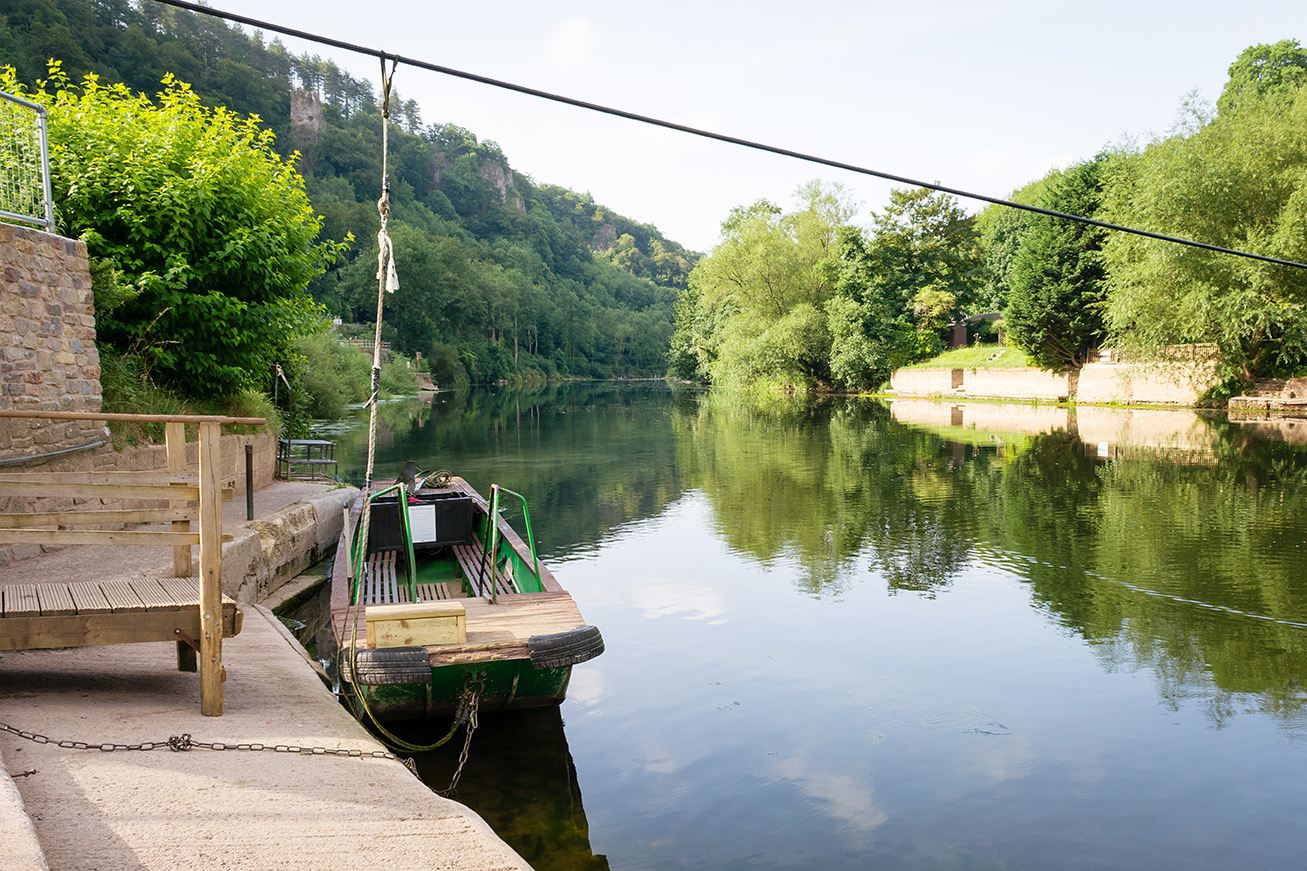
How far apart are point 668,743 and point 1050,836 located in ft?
8.27

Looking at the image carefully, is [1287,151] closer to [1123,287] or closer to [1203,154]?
[1203,154]

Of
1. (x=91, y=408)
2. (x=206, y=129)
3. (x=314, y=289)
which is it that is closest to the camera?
(x=91, y=408)

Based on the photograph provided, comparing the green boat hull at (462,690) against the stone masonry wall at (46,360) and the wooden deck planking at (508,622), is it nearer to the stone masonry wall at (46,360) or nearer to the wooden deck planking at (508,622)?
the wooden deck planking at (508,622)

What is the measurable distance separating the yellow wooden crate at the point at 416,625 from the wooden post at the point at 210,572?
0.89m

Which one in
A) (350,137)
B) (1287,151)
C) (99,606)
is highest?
(350,137)

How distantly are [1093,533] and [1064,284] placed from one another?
31.8 m

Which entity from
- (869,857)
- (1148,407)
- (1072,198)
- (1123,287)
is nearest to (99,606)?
(869,857)

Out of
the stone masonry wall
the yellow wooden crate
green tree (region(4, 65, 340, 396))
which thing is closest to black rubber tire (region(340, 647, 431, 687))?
the yellow wooden crate

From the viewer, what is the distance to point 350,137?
364ft

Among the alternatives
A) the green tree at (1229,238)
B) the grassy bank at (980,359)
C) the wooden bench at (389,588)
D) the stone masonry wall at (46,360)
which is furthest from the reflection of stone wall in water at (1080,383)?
the stone masonry wall at (46,360)

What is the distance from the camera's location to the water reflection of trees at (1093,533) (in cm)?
793

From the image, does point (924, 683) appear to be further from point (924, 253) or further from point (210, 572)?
point (924, 253)

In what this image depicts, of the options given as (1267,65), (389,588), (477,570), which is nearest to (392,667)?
(389,588)

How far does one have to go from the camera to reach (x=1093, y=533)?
12.6 metres
